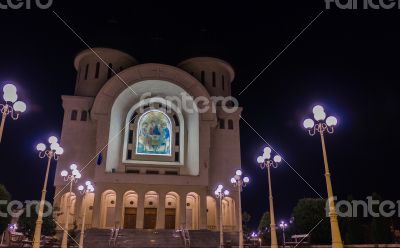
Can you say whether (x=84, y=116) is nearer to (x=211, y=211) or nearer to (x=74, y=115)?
(x=74, y=115)

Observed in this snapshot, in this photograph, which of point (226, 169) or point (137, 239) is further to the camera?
point (226, 169)

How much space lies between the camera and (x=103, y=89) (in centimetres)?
2989

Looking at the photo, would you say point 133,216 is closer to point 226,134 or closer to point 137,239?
point 137,239

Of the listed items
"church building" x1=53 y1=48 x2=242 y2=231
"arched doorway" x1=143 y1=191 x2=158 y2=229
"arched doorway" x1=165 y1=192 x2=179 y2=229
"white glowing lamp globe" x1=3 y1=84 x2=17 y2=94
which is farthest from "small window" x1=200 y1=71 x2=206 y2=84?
"white glowing lamp globe" x1=3 y1=84 x2=17 y2=94

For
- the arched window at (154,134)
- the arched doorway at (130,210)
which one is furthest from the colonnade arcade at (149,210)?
the arched window at (154,134)

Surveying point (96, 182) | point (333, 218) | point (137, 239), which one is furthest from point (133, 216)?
point (333, 218)

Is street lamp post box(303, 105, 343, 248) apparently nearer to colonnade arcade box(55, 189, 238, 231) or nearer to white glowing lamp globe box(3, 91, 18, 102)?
white glowing lamp globe box(3, 91, 18, 102)

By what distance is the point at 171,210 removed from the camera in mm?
30750

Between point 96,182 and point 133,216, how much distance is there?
16.1 ft

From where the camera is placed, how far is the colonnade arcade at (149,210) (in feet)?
89.8

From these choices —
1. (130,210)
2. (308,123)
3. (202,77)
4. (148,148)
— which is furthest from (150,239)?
(202,77)

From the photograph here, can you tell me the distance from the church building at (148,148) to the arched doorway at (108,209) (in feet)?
0.27

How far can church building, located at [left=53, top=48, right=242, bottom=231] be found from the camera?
28.3m

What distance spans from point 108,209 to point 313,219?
16690 millimetres
